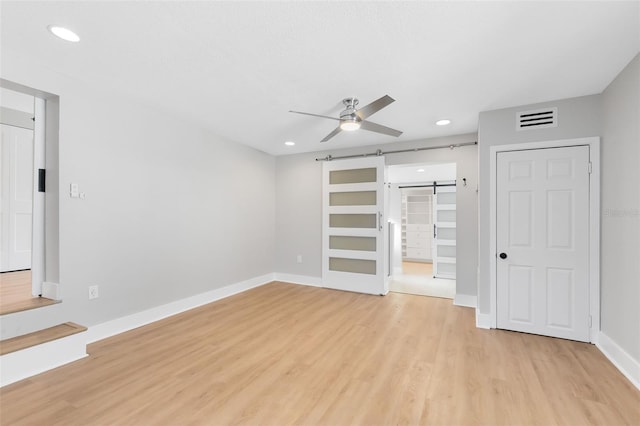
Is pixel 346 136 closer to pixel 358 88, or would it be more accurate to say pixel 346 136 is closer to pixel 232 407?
pixel 358 88

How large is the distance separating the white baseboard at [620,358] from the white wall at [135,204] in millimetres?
4621

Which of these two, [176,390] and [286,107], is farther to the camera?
[286,107]

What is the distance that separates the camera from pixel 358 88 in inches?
110

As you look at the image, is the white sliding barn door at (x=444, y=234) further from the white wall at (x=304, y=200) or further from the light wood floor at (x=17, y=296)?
the light wood floor at (x=17, y=296)

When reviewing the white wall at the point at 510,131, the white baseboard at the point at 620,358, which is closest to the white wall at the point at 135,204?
the white wall at the point at 510,131

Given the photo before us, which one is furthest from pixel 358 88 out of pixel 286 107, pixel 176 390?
pixel 176 390

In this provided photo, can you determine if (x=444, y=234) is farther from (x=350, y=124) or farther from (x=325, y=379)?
(x=325, y=379)

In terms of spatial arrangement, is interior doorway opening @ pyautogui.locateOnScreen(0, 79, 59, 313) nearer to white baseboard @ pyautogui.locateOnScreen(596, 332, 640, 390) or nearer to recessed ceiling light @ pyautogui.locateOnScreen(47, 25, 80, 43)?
recessed ceiling light @ pyautogui.locateOnScreen(47, 25, 80, 43)

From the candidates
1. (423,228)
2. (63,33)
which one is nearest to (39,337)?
(63,33)

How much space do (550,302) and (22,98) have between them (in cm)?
722

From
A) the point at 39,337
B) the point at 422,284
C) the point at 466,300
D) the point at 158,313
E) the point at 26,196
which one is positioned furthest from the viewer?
the point at 422,284

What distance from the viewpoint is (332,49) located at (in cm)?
217

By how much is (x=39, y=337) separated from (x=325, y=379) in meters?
2.46

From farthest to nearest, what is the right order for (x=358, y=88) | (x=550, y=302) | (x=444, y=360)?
(x=550, y=302) → (x=358, y=88) → (x=444, y=360)
